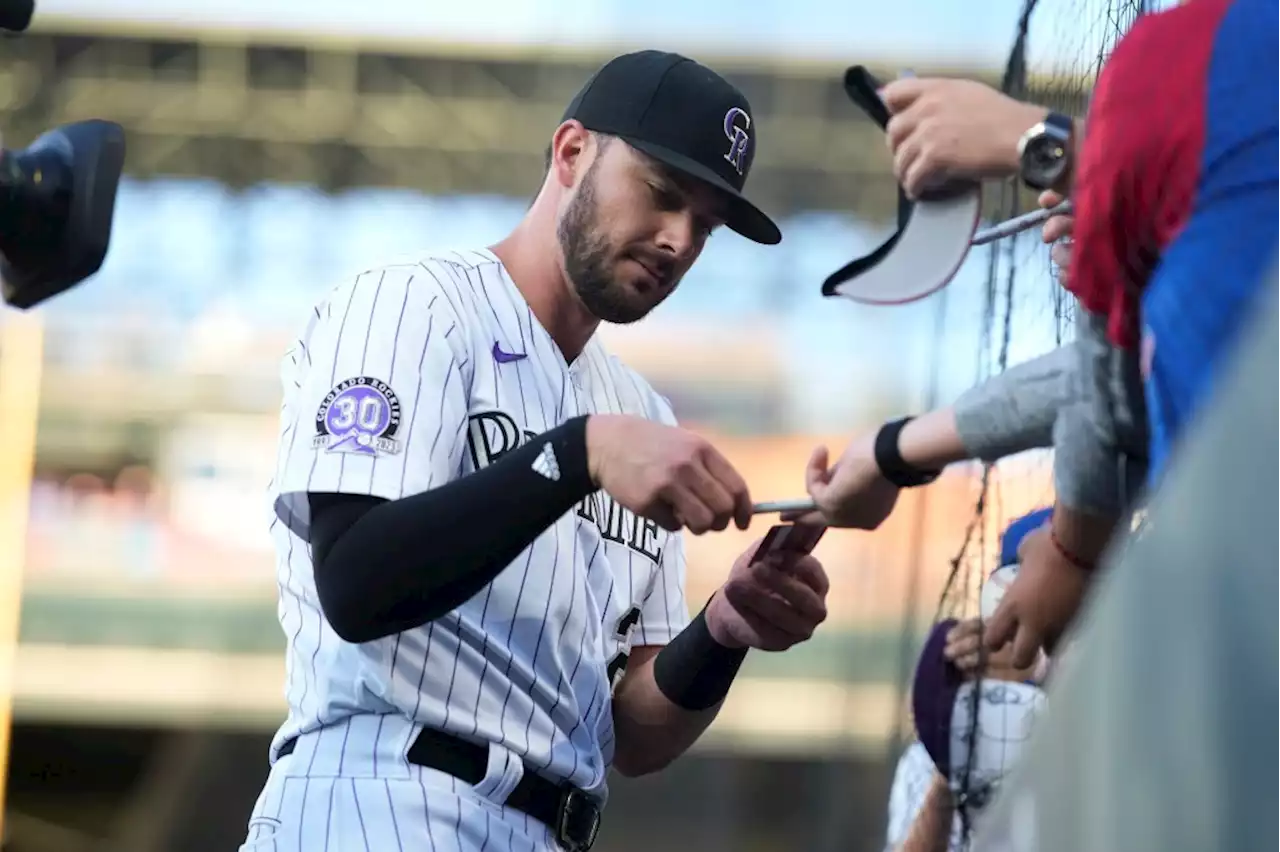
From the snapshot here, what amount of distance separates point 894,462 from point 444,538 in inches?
18.3

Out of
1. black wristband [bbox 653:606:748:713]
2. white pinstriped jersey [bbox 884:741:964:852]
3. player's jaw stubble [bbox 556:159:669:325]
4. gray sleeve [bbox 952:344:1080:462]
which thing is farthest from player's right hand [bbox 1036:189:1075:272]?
white pinstriped jersey [bbox 884:741:964:852]

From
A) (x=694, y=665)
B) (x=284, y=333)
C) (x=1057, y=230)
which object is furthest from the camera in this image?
(x=284, y=333)

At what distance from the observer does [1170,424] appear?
1.23 metres

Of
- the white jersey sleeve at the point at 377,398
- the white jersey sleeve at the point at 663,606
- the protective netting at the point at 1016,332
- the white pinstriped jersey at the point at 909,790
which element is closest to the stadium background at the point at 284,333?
the white pinstriped jersey at the point at 909,790

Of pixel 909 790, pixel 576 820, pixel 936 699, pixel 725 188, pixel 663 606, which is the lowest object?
pixel 909 790

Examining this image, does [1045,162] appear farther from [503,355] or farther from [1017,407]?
[503,355]

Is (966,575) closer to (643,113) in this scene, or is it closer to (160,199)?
(643,113)

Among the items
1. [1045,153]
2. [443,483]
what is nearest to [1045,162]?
[1045,153]

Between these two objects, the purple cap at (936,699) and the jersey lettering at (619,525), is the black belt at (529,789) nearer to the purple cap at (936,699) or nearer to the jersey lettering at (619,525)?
the jersey lettering at (619,525)

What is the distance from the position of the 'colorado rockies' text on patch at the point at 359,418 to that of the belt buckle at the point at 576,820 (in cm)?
52

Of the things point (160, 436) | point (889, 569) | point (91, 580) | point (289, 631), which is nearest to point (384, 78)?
point (160, 436)

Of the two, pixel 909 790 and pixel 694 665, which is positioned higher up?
pixel 694 665

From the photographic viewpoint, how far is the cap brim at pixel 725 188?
2199 mm

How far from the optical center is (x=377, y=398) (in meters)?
1.85
